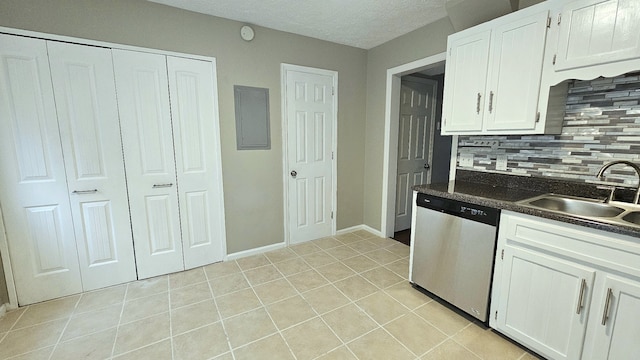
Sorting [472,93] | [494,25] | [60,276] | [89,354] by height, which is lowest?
[89,354]

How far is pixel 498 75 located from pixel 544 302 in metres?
1.53

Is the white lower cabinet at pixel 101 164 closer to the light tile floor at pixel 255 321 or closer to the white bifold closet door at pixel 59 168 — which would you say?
the white bifold closet door at pixel 59 168

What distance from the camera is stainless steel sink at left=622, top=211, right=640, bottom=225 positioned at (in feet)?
4.56

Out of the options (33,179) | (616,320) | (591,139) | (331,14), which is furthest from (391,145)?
(33,179)

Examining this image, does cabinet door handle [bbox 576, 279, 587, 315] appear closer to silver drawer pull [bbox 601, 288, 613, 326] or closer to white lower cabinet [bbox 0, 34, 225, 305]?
silver drawer pull [bbox 601, 288, 613, 326]

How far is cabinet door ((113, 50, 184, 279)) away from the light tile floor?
29cm

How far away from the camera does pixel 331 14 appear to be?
245 cm

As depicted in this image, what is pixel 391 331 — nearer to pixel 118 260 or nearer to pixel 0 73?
pixel 118 260

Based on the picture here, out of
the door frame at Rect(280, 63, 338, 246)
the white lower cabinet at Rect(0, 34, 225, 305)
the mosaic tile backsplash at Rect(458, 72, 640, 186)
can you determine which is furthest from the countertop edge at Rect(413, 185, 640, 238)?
the white lower cabinet at Rect(0, 34, 225, 305)

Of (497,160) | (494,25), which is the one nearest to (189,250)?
(497,160)

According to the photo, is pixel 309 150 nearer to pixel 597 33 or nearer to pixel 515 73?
pixel 515 73

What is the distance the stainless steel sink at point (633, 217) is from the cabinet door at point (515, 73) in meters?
0.69

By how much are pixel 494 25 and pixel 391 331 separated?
7.60 feet

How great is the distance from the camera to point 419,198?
85.0 inches
